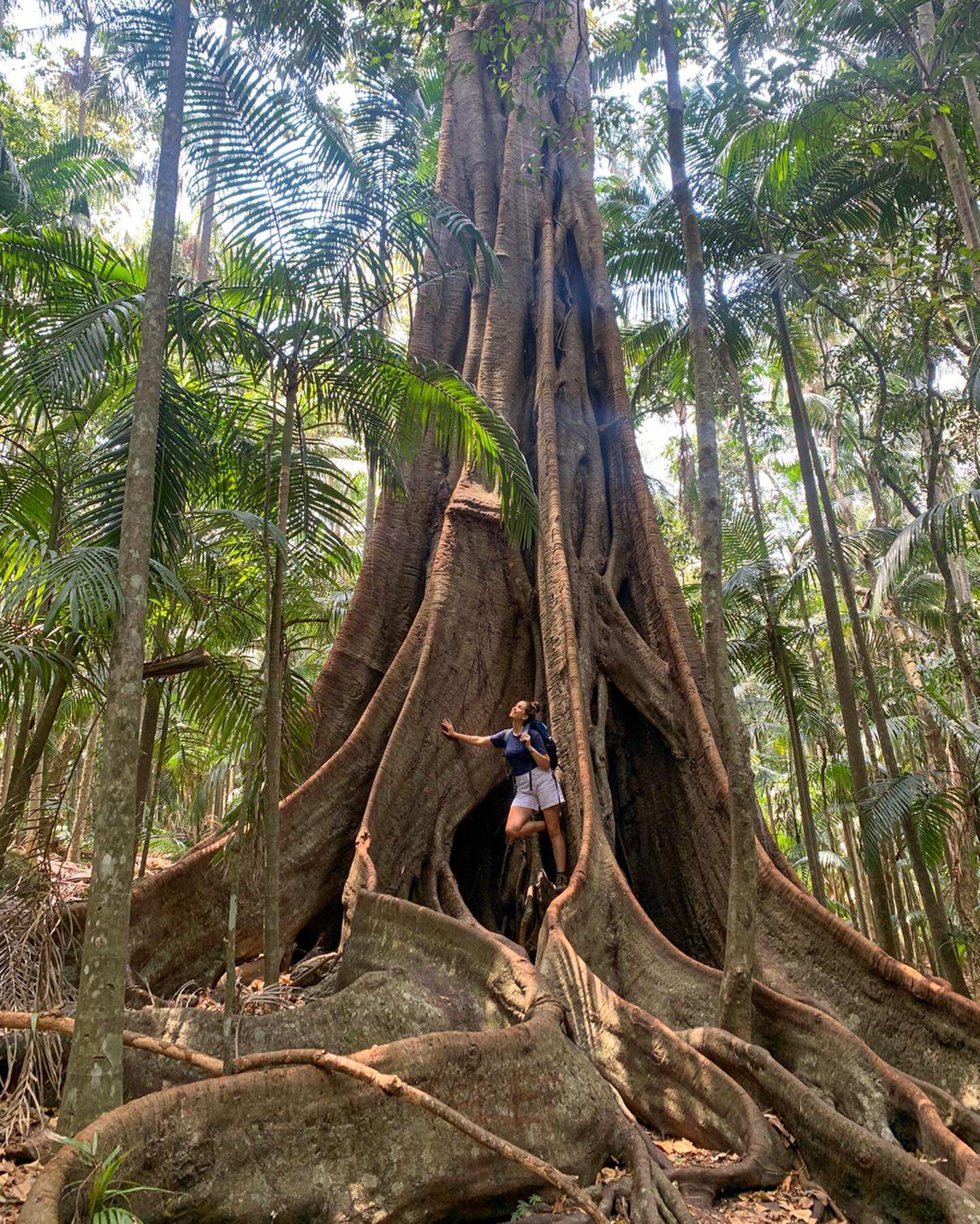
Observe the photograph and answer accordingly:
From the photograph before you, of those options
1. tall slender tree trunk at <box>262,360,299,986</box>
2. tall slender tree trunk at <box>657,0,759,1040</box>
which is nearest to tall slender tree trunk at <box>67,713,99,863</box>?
tall slender tree trunk at <box>262,360,299,986</box>

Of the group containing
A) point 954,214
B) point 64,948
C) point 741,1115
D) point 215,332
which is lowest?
point 741,1115

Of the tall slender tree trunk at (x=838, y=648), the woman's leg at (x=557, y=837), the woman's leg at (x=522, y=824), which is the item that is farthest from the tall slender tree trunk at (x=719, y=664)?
the tall slender tree trunk at (x=838, y=648)

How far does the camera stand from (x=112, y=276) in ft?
16.5

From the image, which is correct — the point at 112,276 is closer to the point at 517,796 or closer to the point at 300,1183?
the point at 517,796

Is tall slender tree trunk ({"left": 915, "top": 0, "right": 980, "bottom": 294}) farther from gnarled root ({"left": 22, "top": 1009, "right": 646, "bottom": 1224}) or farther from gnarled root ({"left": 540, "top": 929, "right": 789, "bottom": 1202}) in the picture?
gnarled root ({"left": 22, "top": 1009, "right": 646, "bottom": 1224})

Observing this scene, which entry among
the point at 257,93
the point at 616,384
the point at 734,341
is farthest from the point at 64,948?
the point at 734,341

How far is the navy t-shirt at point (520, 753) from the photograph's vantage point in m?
5.54

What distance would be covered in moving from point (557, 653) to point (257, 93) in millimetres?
3639

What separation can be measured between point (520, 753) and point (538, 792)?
27 cm

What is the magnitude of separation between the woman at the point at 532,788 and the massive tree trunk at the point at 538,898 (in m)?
0.16

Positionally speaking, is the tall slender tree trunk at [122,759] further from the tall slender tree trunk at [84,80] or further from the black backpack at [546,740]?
the tall slender tree trunk at [84,80]

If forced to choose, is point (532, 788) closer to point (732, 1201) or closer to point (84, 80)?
point (732, 1201)

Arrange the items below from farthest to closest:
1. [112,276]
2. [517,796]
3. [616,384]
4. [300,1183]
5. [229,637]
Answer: [616,384] < [229,637] < [517,796] < [112,276] < [300,1183]

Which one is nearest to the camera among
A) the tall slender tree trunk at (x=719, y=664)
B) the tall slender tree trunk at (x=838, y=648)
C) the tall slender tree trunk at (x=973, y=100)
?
the tall slender tree trunk at (x=719, y=664)
